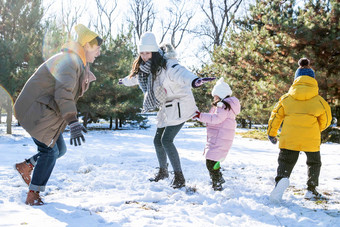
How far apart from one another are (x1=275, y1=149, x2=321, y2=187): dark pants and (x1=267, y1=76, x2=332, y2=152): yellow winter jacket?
0.07m

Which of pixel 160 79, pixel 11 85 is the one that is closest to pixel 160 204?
pixel 160 79

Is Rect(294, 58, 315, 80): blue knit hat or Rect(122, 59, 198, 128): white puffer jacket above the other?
Rect(294, 58, 315, 80): blue knit hat

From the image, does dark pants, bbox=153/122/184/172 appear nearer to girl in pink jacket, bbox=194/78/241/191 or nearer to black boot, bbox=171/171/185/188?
black boot, bbox=171/171/185/188

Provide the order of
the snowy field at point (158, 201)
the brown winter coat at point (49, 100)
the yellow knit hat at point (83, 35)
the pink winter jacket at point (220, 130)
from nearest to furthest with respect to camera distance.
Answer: the snowy field at point (158, 201)
the brown winter coat at point (49, 100)
the yellow knit hat at point (83, 35)
the pink winter jacket at point (220, 130)

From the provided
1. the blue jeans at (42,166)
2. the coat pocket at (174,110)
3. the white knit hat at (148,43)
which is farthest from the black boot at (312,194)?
the blue jeans at (42,166)

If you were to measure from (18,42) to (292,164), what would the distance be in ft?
32.9

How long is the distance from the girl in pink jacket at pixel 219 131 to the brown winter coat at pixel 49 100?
1493 mm

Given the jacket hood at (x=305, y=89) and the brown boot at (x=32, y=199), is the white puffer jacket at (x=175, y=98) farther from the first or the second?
the brown boot at (x=32, y=199)

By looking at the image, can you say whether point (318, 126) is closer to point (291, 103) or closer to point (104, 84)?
point (291, 103)

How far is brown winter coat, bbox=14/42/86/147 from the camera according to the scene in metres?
2.55

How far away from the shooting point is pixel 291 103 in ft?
10.7

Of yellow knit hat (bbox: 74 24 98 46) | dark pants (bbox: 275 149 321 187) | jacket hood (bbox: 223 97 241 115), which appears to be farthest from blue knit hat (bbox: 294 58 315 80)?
yellow knit hat (bbox: 74 24 98 46)

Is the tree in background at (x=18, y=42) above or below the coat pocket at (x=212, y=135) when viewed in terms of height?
above

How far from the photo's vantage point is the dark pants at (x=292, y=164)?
3201mm
